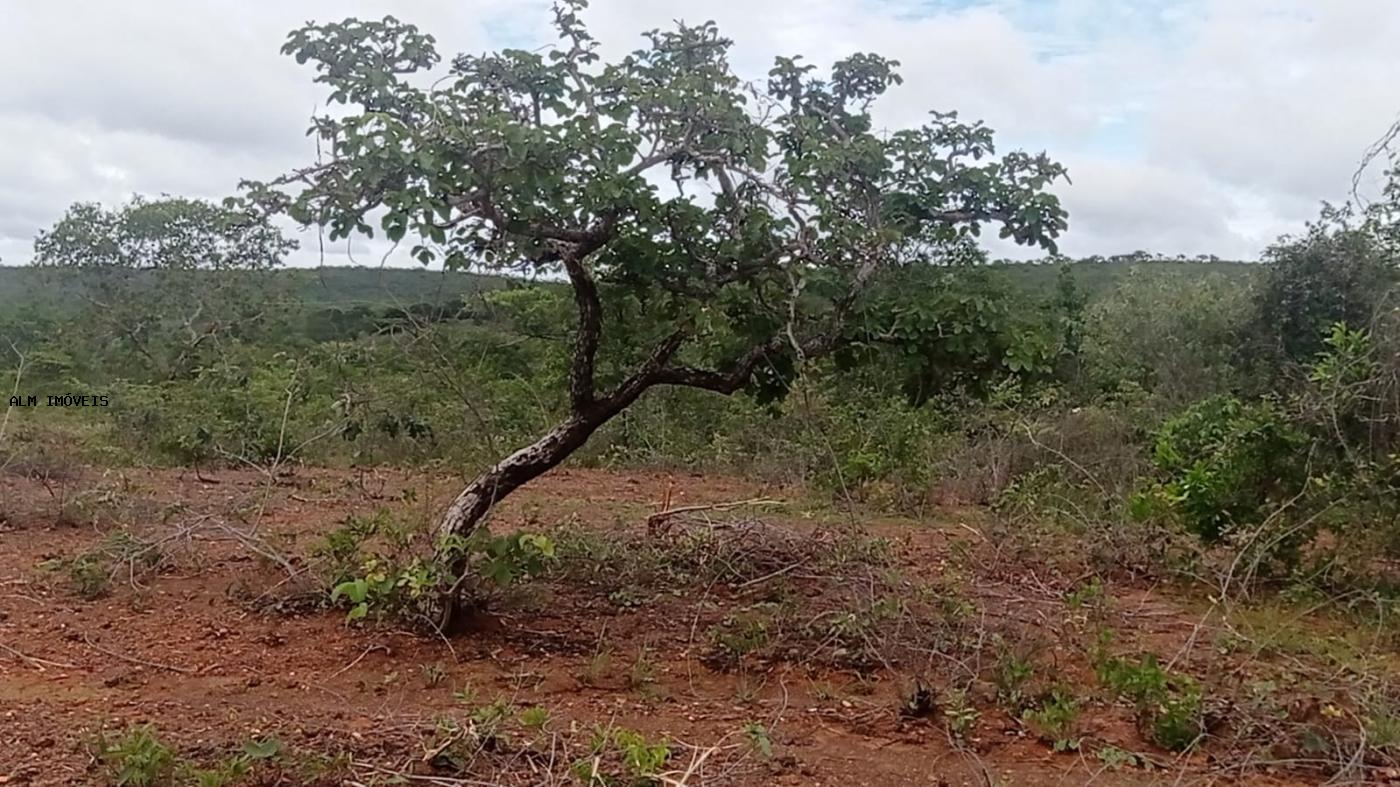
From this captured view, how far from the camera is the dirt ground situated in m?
3.43

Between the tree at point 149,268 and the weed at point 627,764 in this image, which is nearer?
the weed at point 627,764

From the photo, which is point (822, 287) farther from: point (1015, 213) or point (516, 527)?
point (516, 527)

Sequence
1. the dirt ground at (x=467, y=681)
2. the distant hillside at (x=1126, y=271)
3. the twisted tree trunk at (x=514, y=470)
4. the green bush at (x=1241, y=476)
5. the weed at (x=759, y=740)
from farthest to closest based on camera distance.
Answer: the distant hillside at (x=1126, y=271) < the green bush at (x=1241, y=476) < the twisted tree trunk at (x=514, y=470) < the dirt ground at (x=467, y=681) < the weed at (x=759, y=740)

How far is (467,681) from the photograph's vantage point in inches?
165

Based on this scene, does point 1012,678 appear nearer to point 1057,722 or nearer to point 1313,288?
point 1057,722

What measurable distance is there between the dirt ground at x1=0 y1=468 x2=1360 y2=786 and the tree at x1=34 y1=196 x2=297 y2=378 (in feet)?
43.0

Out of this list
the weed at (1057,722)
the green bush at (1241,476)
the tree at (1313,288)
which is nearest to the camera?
the weed at (1057,722)

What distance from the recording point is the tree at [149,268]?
61.4 ft

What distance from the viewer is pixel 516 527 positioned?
22.6 ft

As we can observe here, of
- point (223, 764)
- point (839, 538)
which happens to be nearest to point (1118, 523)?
point (839, 538)

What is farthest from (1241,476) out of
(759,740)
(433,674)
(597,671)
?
(433,674)

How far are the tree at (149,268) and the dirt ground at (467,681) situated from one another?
13116mm

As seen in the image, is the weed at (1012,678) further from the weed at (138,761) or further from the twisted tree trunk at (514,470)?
the weed at (138,761)

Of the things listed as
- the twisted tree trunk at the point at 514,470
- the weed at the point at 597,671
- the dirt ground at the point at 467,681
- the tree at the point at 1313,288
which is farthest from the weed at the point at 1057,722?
the tree at the point at 1313,288
